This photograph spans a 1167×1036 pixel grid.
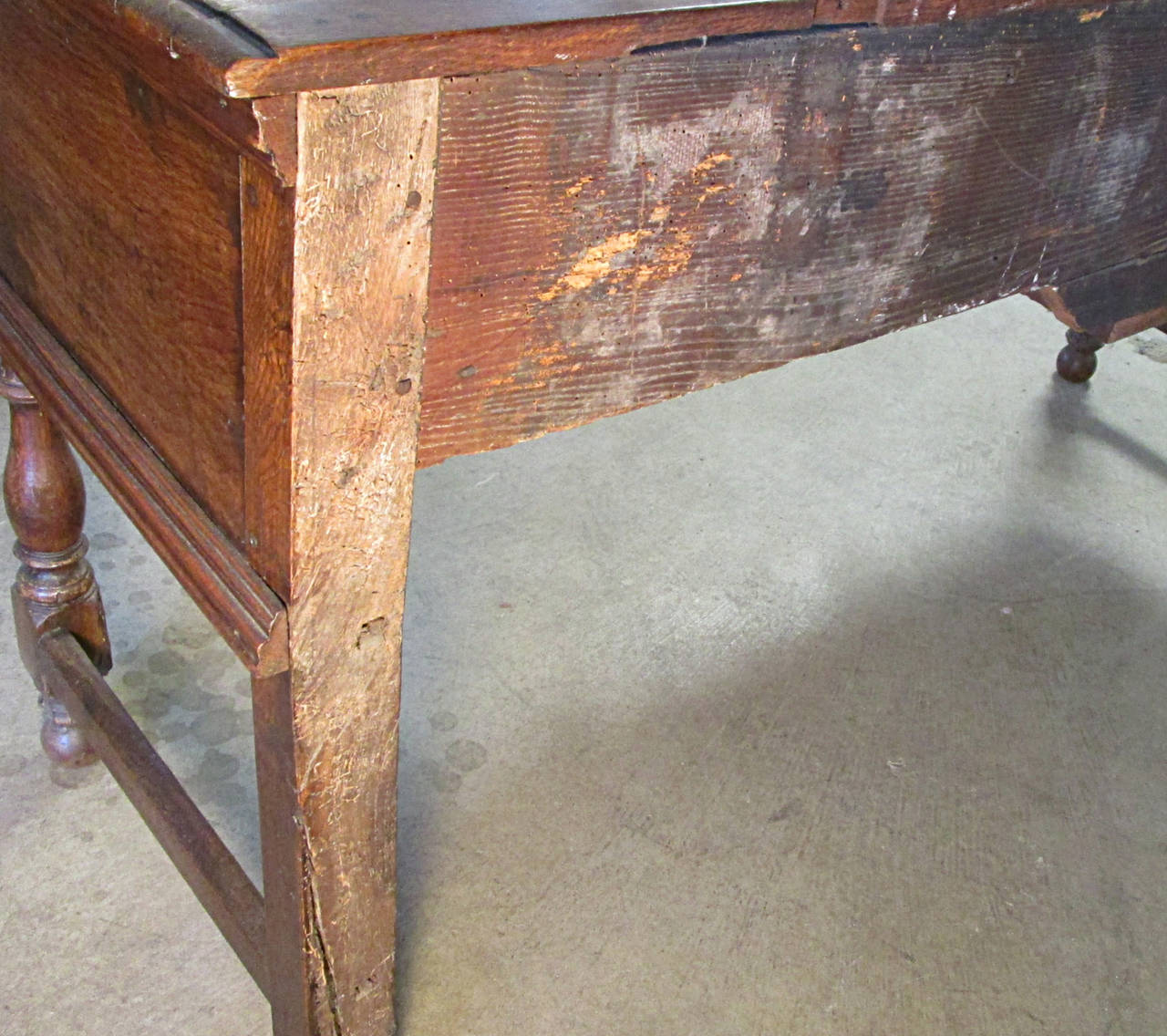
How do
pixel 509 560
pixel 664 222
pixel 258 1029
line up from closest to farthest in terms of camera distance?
pixel 664 222 < pixel 258 1029 < pixel 509 560

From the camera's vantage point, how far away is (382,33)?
0.78 meters

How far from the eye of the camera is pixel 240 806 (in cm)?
172

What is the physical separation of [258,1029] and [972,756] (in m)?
1.06

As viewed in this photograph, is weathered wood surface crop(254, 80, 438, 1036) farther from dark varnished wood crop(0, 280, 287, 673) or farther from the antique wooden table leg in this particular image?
the antique wooden table leg

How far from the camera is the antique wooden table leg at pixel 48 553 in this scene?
1586 mm

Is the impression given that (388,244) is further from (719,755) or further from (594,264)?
(719,755)

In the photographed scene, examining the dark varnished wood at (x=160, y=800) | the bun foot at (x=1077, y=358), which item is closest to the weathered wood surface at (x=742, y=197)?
the dark varnished wood at (x=160, y=800)

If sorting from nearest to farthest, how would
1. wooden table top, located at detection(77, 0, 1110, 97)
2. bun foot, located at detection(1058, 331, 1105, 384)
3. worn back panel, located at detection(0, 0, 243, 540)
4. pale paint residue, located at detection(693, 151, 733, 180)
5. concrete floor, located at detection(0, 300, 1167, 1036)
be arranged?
1. wooden table top, located at detection(77, 0, 1110, 97)
2. worn back panel, located at detection(0, 0, 243, 540)
3. pale paint residue, located at detection(693, 151, 733, 180)
4. concrete floor, located at detection(0, 300, 1167, 1036)
5. bun foot, located at detection(1058, 331, 1105, 384)

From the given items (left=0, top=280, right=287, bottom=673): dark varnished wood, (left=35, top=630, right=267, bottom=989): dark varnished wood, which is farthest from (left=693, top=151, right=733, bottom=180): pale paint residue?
(left=35, top=630, right=267, bottom=989): dark varnished wood

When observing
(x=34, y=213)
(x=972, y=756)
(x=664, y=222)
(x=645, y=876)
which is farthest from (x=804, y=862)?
(x=34, y=213)

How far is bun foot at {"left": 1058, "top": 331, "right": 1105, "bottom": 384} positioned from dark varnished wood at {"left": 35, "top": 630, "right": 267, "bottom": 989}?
7.07 ft

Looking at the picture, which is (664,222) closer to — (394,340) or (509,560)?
(394,340)

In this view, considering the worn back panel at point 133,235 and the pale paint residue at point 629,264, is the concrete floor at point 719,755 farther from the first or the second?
the pale paint residue at point 629,264

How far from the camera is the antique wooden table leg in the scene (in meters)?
1.59
